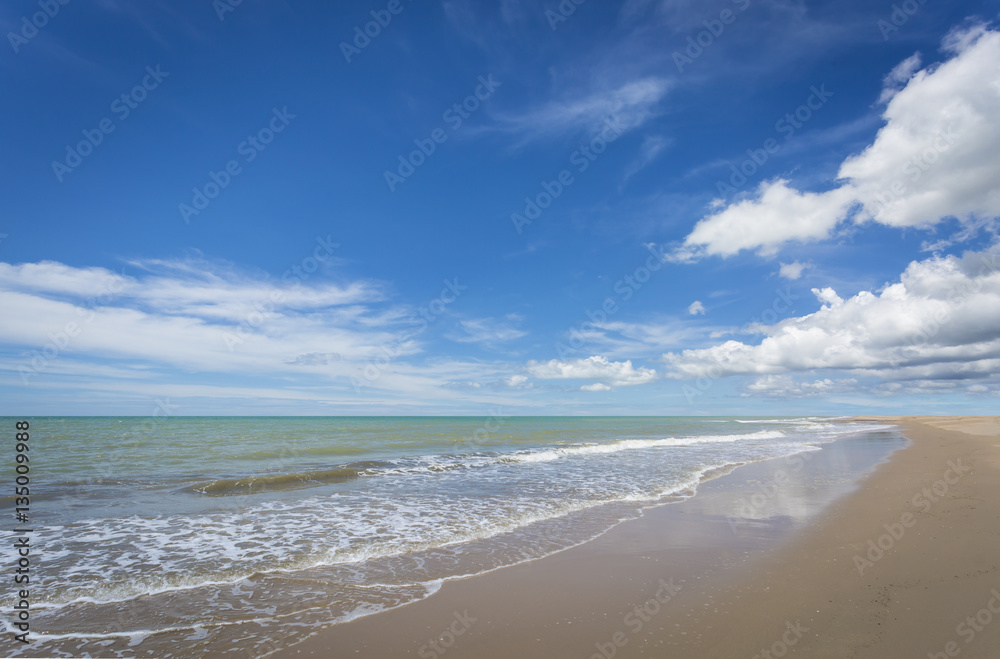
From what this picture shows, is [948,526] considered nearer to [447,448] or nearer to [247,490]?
[247,490]

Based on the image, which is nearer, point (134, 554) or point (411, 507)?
point (134, 554)

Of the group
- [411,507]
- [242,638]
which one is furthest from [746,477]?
[242,638]

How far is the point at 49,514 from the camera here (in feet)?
34.4

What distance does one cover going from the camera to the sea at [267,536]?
17.7ft

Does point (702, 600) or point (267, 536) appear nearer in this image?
point (702, 600)

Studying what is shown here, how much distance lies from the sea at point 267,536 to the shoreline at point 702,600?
29.0 inches

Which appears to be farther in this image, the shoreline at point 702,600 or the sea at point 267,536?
the sea at point 267,536

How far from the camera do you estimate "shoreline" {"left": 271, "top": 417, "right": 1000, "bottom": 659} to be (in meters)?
4.59

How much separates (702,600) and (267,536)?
780 cm

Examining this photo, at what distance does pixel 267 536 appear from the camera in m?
8.87

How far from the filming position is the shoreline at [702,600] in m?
4.59

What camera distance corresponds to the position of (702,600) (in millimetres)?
5570

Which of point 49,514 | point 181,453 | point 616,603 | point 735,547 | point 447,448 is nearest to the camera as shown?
point 616,603

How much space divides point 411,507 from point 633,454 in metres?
16.2
